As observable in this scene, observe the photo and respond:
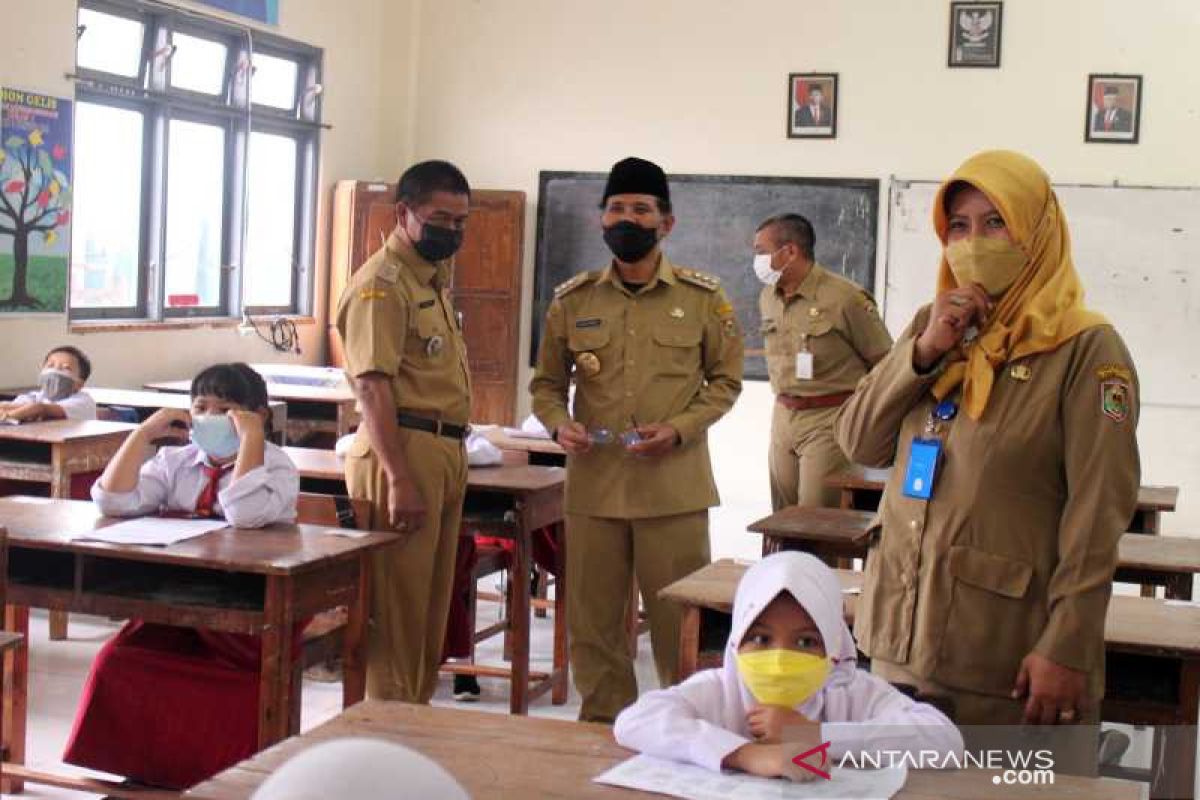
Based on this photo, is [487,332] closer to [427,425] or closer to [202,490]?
[427,425]

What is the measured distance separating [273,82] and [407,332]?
5.72 metres

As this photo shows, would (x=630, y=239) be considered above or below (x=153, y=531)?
above

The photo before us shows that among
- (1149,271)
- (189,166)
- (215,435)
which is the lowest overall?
(215,435)

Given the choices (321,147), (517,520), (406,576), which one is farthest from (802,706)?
(321,147)

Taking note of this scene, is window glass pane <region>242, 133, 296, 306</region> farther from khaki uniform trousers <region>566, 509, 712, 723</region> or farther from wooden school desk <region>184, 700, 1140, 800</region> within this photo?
wooden school desk <region>184, 700, 1140, 800</region>

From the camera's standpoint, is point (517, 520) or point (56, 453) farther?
point (56, 453)

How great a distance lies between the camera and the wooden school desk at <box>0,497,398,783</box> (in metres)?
3.15

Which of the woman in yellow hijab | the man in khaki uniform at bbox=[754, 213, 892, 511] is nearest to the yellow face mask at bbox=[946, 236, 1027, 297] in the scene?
the woman in yellow hijab

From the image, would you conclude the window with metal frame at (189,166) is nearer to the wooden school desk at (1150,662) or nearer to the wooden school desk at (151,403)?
the wooden school desk at (151,403)

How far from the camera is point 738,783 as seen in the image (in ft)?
5.57

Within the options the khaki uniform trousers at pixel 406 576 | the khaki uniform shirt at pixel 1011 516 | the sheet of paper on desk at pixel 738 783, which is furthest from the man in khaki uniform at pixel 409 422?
the sheet of paper on desk at pixel 738 783

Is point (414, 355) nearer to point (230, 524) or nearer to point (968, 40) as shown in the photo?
point (230, 524)

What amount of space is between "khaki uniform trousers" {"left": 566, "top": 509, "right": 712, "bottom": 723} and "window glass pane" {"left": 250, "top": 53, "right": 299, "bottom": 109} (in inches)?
229

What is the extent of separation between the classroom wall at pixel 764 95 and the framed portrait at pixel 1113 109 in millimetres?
52
